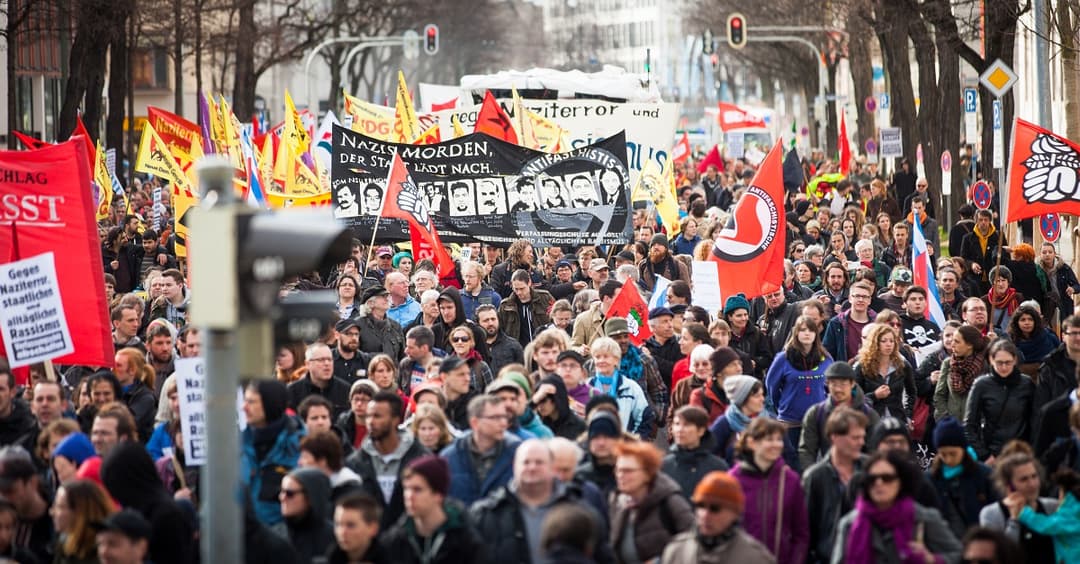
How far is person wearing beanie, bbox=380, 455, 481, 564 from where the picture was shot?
23.9 feet

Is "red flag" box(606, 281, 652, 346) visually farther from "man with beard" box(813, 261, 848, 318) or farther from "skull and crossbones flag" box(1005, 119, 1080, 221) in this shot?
"skull and crossbones flag" box(1005, 119, 1080, 221)

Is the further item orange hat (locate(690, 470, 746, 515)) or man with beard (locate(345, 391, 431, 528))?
man with beard (locate(345, 391, 431, 528))

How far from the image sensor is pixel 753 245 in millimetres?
14703

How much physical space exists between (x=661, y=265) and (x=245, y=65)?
36146 mm

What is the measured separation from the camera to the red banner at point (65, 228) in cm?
1123

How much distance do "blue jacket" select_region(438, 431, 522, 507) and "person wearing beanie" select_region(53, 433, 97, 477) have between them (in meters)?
1.61

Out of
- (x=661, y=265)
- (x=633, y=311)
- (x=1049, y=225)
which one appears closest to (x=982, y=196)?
(x=1049, y=225)

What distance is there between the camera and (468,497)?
27.9ft

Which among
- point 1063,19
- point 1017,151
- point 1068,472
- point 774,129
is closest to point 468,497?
point 1068,472

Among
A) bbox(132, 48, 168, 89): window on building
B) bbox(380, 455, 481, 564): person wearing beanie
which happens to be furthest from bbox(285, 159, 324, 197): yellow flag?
bbox(132, 48, 168, 89): window on building

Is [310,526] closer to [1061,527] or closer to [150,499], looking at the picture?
[150,499]

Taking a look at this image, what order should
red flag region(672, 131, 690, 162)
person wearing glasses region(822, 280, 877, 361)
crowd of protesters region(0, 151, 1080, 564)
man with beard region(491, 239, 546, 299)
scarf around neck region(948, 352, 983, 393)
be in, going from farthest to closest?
red flag region(672, 131, 690, 162)
man with beard region(491, 239, 546, 299)
person wearing glasses region(822, 280, 877, 361)
scarf around neck region(948, 352, 983, 393)
crowd of protesters region(0, 151, 1080, 564)

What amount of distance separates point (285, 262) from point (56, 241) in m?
6.47

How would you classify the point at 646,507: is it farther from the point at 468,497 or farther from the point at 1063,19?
the point at 1063,19
